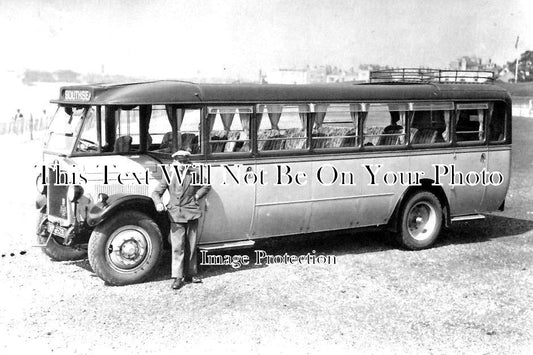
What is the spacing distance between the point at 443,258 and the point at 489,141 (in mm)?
2519

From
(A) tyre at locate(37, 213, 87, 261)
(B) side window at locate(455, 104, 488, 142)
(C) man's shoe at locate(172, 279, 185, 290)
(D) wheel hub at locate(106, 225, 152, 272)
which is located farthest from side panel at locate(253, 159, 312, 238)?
(B) side window at locate(455, 104, 488, 142)

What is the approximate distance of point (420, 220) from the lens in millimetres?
11492

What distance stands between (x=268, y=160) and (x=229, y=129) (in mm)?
716

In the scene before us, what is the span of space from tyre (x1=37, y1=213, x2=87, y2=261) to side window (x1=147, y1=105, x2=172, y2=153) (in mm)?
1854

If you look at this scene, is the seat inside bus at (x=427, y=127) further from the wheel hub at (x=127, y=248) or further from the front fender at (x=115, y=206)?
the wheel hub at (x=127, y=248)

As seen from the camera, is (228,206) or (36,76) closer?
(228,206)

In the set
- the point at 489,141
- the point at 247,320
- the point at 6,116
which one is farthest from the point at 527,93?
the point at 247,320

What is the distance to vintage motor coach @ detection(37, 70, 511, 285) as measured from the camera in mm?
8844

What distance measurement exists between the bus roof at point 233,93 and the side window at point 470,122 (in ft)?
1.01

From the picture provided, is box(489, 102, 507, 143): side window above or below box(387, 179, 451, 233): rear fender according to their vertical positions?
above

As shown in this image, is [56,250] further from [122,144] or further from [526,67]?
[526,67]

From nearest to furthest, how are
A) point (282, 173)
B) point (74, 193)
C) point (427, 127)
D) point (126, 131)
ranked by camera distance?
1. point (74, 193)
2. point (126, 131)
3. point (282, 173)
4. point (427, 127)

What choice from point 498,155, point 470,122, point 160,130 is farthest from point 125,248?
point 498,155

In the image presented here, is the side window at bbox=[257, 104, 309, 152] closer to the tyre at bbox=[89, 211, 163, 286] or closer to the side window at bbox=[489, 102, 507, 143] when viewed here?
the tyre at bbox=[89, 211, 163, 286]
